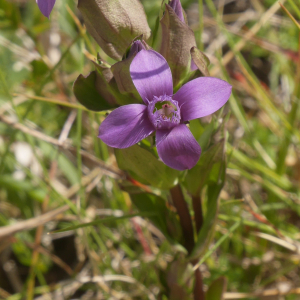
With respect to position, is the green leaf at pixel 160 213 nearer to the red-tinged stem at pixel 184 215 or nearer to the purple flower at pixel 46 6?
the red-tinged stem at pixel 184 215

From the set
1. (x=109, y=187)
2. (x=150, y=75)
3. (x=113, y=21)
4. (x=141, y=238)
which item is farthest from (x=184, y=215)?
(x=109, y=187)

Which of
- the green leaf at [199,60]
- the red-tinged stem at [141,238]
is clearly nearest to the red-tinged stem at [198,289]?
the red-tinged stem at [141,238]

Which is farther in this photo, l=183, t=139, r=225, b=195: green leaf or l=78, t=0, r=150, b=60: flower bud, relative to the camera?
l=183, t=139, r=225, b=195: green leaf

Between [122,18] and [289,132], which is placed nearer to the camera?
[122,18]

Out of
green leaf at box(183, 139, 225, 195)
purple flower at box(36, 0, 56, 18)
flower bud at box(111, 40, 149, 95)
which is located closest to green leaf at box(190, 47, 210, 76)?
flower bud at box(111, 40, 149, 95)

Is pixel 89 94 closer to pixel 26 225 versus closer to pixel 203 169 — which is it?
pixel 203 169

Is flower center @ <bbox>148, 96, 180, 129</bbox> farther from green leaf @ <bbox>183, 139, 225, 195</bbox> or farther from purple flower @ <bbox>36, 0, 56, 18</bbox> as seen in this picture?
purple flower @ <bbox>36, 0, 56, 18</bbox>

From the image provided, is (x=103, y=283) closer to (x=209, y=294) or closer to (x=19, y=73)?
(x=209, y=294)

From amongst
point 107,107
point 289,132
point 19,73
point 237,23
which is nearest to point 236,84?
Answer: point 237,23
